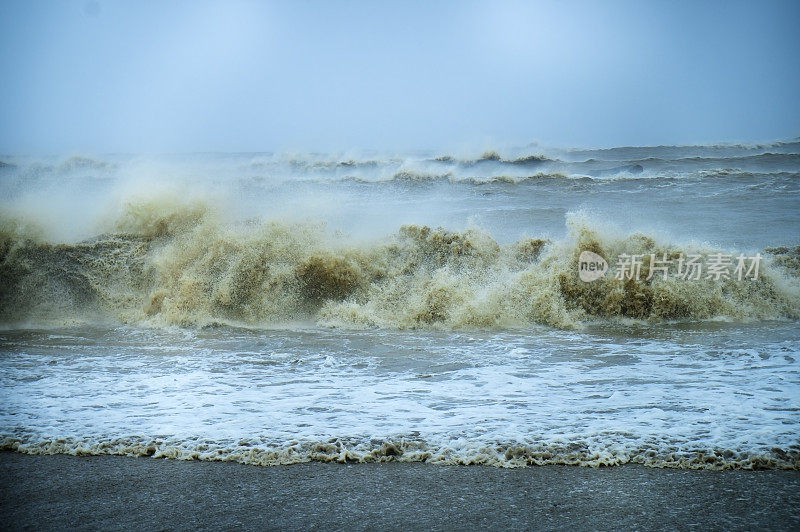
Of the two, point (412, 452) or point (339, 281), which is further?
point (339, 281)

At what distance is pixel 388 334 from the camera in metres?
5.08

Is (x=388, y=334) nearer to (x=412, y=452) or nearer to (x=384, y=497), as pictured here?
(x=412, y=452)

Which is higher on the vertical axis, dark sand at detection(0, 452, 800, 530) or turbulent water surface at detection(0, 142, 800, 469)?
turbulent water surface at detection(0, 142, 800, 469)

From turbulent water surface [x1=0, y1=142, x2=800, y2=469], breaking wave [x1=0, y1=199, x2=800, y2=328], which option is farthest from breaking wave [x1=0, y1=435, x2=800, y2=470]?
breaking wave [x1=0, y1=199, x2=800, y2=328]

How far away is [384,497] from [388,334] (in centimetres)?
289

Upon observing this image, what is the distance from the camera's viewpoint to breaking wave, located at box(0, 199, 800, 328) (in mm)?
5531

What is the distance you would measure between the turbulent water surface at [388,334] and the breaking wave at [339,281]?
23mm

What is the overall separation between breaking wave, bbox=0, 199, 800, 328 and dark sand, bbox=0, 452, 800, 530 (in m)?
2.98

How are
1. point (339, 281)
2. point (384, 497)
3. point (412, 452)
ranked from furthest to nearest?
point (339, 281) < point (412, 452) < point (384, 497)

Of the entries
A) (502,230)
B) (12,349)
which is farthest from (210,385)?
(502,230)

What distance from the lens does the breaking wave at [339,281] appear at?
18.1 ft

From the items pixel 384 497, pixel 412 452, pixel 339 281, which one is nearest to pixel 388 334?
pixel 339 281

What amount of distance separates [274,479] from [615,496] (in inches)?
47.0

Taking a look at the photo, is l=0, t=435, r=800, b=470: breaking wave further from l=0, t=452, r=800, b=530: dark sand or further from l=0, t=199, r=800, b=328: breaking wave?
l=0, t=199, r=800, b=328: breaking wave
